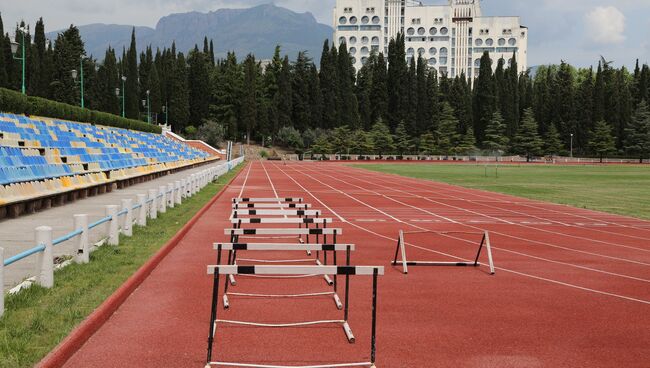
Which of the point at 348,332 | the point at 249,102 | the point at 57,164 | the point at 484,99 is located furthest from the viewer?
the point at 484,99

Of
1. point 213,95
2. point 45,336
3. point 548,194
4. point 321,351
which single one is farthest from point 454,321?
point 213,95

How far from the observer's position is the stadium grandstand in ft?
57.3

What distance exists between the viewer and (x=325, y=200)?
26.8 metres

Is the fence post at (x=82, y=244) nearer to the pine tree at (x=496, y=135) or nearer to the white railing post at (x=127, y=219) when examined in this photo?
the white railing post at (x=127, y=219)

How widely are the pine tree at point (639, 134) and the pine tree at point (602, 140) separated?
2.39m

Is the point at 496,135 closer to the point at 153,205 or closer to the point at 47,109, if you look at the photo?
the point at 47,109

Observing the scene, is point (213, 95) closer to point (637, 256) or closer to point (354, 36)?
point (354, 36)

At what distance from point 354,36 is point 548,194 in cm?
14356

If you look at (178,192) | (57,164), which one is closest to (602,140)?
(178,192)

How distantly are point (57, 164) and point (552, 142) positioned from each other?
3697 inches

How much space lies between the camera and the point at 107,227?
1209 centimetres

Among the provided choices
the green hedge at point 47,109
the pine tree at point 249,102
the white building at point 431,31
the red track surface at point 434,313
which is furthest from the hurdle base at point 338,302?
the white building at point 431,31

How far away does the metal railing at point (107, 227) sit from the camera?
7.91 meters

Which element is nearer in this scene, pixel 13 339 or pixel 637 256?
pixel 13 339
